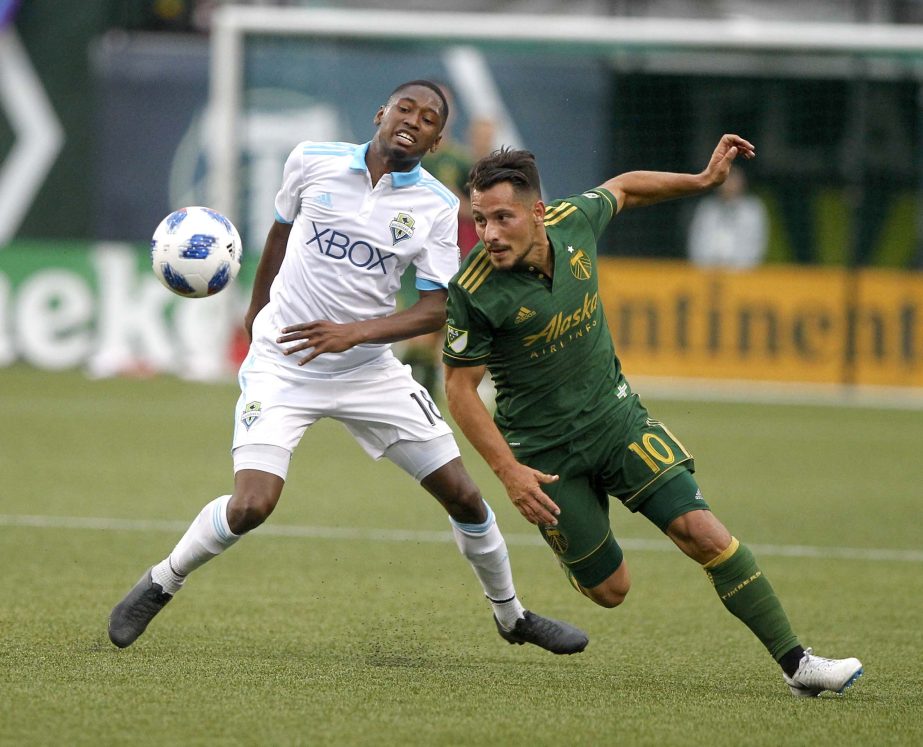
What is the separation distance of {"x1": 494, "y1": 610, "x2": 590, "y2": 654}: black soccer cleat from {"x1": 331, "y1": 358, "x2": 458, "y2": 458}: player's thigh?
735 millimetres

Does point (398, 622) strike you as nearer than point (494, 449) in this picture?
No

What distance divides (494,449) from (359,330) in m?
0.86

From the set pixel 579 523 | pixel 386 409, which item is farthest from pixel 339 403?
pixel 579 523

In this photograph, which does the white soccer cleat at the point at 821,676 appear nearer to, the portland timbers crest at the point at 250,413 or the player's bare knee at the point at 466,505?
the player's bare knee at the point at 466,505

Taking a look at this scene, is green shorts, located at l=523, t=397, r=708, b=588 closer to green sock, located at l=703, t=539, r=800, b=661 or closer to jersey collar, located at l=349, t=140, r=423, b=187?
green sock, located at l=703, t=539, r=800, b=661

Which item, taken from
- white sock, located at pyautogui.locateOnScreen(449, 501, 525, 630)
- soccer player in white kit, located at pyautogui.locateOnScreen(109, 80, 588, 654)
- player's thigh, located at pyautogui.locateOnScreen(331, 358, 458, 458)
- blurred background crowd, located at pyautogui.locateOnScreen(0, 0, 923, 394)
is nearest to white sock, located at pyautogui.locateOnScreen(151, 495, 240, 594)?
soccer player in white kit, located at pyautogui.locateOnScreen(109, 80, 588, 654)

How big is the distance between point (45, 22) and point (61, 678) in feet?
66.8

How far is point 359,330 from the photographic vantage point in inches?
248

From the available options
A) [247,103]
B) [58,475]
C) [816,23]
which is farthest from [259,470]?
[816,23]

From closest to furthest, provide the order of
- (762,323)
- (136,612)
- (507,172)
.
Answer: (507,172) → (136,612) → (762,323)

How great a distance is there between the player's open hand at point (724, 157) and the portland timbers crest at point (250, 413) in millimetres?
1947

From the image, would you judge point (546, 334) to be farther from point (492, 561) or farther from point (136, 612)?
point (136, 612)

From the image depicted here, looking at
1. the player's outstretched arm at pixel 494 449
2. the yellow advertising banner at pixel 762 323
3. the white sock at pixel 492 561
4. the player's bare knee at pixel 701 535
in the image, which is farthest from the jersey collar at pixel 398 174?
the yellow advertising banner at pixel 762 323

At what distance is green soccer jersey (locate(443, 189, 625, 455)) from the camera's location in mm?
5901
